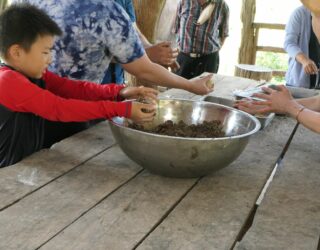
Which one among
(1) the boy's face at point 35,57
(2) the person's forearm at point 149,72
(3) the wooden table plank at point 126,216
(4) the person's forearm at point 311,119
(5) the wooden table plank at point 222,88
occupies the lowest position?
(3) the wooden table plank at point 126,216

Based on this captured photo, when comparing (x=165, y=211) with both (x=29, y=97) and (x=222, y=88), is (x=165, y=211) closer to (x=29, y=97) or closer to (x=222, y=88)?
(x=29, y=97)

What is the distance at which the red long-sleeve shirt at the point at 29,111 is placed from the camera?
152 centimetres

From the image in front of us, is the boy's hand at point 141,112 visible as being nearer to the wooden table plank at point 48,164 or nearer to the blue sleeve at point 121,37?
the wooden table plank at point 48,164

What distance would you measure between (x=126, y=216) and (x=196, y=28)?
159 inches

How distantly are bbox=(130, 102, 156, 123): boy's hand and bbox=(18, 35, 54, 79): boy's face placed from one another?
1.37 ft

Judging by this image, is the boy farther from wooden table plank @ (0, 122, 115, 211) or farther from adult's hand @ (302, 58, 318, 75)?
adult's hand @ (302, 58, 318, 75)

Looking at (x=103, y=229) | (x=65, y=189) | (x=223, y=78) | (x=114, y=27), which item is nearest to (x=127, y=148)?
(x=65, y=189)

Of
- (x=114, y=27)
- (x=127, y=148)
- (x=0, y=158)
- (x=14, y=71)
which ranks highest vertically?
(x=114, y=27)

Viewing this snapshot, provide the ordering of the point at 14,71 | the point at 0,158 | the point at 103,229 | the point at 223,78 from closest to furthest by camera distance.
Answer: the point at 103,229 < the point at 14,71 < the point at 0,158 < the point at 223,78

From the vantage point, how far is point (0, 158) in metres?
1.66

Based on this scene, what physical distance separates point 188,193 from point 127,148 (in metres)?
0.24

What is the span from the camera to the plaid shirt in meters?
→ 4.87

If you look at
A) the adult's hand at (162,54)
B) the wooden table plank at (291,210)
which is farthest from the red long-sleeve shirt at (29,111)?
the adult's hand at (162,54)

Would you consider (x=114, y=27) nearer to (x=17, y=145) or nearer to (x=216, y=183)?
(x=17, y=145)
